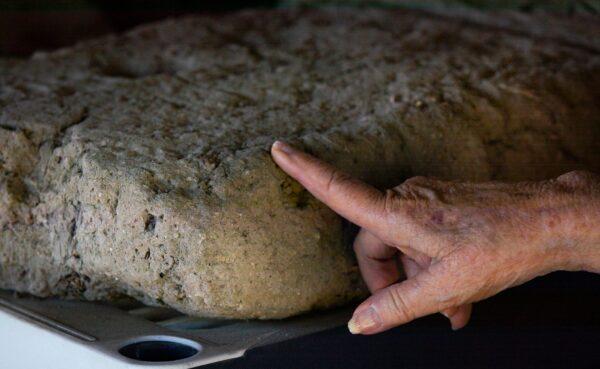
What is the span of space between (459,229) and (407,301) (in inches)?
4.9

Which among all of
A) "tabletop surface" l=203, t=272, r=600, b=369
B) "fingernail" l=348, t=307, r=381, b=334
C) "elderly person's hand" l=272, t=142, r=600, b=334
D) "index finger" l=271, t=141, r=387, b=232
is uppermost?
"index finger" l=271, t=141, r=387, b=232

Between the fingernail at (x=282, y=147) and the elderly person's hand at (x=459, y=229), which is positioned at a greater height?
the fingernail at (x=282, y=147)

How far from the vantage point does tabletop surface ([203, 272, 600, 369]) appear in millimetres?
1343

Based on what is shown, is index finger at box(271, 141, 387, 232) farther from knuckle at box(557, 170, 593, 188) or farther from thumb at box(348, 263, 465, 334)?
knuckle at box(557, 170, 593, 188)

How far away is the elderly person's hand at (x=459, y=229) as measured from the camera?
1.31 metres

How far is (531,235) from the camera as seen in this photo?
4.35 feet

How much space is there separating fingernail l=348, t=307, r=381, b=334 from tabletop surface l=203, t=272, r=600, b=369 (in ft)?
0.15

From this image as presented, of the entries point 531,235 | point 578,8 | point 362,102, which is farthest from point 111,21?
point 531,235

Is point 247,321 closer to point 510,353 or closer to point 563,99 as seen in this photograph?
point 510,353

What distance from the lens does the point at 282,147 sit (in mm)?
1411

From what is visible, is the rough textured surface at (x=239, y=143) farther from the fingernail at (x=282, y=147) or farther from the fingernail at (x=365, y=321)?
the fingernail at (x=365, y=321)

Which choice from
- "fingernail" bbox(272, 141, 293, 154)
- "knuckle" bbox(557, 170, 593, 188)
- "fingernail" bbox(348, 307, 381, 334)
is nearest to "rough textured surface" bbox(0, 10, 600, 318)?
"fingernail" bbox(272, 141, 293, 154)

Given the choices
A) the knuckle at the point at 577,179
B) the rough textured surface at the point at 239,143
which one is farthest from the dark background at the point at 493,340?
the knuckle at the point at 577,179

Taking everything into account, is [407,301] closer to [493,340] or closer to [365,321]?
[365,321]
